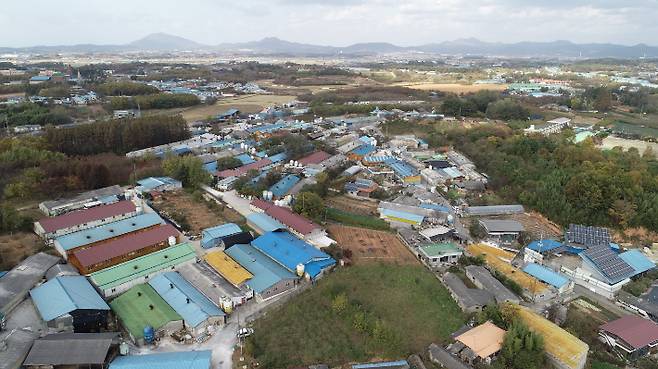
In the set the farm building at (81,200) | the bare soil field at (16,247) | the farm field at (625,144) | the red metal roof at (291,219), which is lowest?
the bare soil field at (16,247)

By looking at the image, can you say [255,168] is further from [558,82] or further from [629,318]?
[558,82]

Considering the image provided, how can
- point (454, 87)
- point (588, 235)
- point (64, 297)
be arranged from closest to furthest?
point (64, 297) → point (588, 235) → point (454, 87)

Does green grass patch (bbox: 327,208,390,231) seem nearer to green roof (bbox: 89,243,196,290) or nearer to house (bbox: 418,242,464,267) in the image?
house (bbox: 418,242,464,267)

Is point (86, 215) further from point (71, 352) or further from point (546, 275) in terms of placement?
point (546, 275)

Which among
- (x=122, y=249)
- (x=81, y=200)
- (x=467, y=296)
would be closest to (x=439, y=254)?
(x=467, y=296)

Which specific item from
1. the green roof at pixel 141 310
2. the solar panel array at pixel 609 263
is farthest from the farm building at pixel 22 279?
the solar panel array at pixel 609 263

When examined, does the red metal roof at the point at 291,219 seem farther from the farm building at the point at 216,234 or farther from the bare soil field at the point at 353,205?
the bare soil field at the point at 353,205
